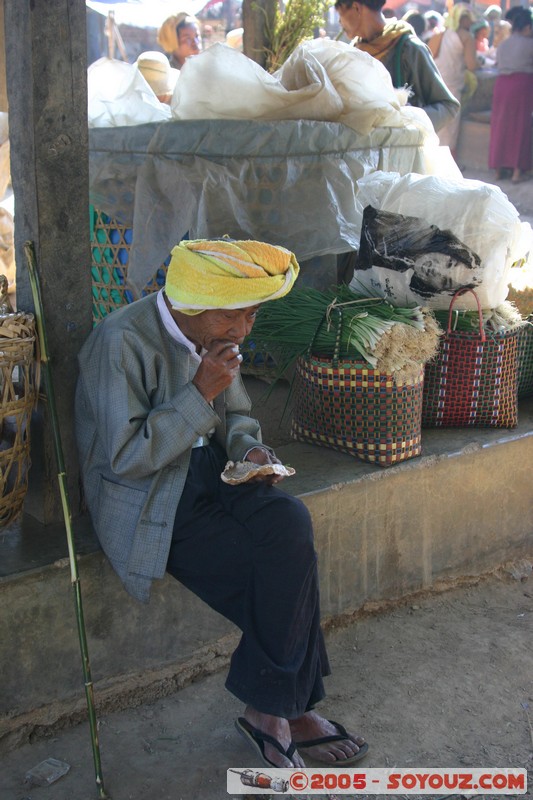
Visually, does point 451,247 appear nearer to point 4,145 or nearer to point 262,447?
point 262,447

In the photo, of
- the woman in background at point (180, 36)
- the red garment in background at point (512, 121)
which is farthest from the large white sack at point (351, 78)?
the red garment in background at point (512, 121)

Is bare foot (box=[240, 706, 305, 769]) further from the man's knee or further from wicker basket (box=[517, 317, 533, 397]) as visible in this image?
wicker basket (box=[517, 317, 533, 397])

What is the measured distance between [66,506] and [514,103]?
11.4 m

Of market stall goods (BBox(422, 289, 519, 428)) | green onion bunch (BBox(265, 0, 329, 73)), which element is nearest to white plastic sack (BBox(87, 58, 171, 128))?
green onion bunch (BBox(265, 0, 329, 73))

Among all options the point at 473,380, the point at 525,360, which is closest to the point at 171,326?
the point at 473,380

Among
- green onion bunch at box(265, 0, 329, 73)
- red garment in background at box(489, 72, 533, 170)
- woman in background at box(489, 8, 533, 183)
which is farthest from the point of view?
red garment in background at box(489, 72, 533, 170)

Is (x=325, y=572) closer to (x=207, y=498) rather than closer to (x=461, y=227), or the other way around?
(x=207, y=498)

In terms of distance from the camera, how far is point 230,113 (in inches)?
145

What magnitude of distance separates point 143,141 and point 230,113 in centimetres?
38

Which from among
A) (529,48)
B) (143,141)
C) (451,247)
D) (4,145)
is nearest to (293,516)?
(451,247)

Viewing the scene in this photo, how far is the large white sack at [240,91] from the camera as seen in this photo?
363 centimetres

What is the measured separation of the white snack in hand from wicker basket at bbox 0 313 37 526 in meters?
0.55

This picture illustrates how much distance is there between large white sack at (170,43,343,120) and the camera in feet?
11.9

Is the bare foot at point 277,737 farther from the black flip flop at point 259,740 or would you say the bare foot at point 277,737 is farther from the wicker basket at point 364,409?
the wicker basket at point 364,409
